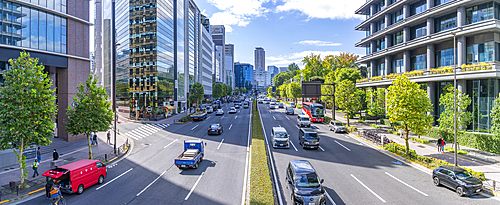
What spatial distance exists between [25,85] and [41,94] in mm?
1067

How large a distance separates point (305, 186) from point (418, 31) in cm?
4189

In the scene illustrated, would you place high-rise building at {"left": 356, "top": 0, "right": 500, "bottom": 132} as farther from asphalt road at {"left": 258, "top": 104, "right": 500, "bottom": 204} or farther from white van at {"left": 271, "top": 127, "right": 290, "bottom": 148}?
white van at {"left": 271, "top": 127, "right": 290, "bottom": 148}

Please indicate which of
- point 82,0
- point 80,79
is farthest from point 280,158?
point 82,0

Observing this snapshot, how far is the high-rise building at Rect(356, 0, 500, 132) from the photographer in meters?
29.6

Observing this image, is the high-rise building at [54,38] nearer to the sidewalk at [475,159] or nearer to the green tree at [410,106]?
the green tree at [410,106]

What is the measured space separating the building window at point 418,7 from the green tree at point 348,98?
54.0 ft

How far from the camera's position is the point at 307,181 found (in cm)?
1305

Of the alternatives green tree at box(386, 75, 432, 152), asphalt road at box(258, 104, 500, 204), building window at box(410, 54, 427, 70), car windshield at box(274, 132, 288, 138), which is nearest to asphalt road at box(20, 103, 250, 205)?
asphalt road at box(258, 104, 500, 204)

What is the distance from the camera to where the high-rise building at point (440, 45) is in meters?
29.6

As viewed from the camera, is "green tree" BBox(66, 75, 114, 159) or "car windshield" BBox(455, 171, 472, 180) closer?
"car windshield" BBox(455, 171, 472, 180)

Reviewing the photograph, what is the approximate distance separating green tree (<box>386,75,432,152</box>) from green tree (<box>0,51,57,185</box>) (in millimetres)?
29673

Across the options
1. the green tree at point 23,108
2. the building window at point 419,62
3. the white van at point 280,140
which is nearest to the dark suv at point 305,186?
the white van at point 280,140

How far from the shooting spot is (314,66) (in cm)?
9081

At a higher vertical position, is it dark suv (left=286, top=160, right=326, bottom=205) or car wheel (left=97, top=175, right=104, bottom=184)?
dark suv (left=286, top=160, right=326, bottom=205)
